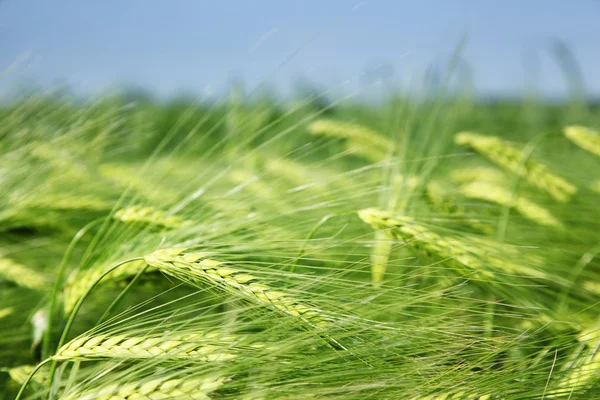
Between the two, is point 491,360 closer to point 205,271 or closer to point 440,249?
point 440,249

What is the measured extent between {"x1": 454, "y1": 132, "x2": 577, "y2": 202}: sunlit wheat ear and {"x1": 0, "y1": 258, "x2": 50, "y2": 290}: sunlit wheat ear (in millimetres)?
673

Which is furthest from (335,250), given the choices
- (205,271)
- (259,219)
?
(205,271)

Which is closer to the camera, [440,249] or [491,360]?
[491,360]

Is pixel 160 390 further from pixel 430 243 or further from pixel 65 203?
pixel 65 203

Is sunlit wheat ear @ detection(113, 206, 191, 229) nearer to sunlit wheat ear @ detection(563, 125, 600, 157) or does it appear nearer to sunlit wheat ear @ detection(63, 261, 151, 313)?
sunlit wheat ear @ detection(63, 261, 151, 313)

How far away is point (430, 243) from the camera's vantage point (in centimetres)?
63

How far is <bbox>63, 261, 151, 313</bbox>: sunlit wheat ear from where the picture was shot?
0.66 metres

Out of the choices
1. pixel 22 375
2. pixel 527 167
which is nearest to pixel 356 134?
pixel 527 167

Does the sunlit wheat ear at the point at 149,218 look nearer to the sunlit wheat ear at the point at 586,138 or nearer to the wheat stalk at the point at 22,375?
the wheat stalk at the point at 22,375

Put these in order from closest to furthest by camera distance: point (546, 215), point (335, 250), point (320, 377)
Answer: point (320, 377) → point (335, 250) → point (546, 215)

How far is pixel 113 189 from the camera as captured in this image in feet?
3.37

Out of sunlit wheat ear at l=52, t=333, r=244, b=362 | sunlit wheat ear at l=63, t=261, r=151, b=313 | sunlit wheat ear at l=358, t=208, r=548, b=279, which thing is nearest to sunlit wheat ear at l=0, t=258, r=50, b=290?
sunlit wheat ear at l=63, t=261, r=151, b=313

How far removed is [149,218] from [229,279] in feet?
0.68

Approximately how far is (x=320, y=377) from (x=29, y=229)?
75cm
